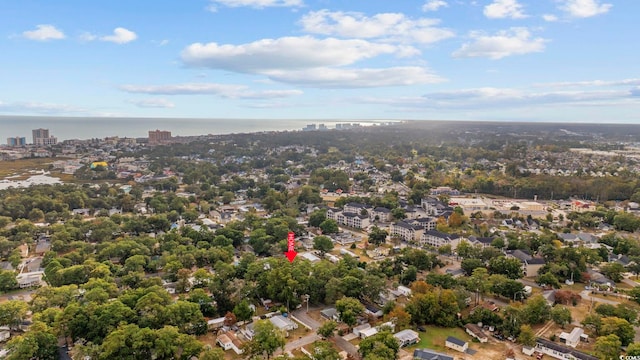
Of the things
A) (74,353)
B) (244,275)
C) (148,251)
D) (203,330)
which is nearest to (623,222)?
(244,275)

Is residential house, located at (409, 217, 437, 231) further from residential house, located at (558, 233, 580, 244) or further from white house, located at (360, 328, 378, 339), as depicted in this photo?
white house, located at (360, 328, 378, 339)

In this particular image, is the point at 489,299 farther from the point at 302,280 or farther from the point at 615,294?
the point at 302,280

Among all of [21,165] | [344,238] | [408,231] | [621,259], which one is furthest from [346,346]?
[21,165]

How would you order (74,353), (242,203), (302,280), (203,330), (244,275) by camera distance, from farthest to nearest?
(242,203) → (244,275) → (302,280) → (203,330) → (74,353)

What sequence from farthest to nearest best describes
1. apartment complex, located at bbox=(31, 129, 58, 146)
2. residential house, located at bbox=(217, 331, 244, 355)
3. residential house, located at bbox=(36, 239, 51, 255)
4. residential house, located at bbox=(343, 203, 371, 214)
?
apartment complex, located at bbox=(31, 129, 58, 146), residential house, located at bbox=(343, 203, 371, 214), residential house, located at bbox=(36, 239, 51, 255), residential house, located at bbox=(217, 331, 244, 355)

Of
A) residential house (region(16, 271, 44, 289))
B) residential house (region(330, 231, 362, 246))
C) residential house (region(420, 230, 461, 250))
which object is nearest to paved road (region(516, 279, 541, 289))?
residential house (region(420, 230, 461, 250))

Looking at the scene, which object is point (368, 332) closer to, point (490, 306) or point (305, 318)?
point (305, 318)

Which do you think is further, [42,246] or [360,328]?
[42,246]
